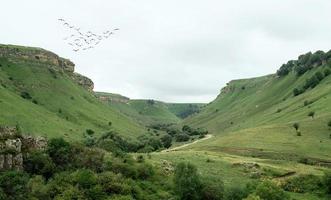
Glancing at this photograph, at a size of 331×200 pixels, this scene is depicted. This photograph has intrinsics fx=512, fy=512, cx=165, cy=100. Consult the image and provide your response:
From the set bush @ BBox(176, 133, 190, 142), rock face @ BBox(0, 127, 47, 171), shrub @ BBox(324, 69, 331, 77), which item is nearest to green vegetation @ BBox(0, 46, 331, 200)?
rock face @ BBox(0, 127, 47, 171)

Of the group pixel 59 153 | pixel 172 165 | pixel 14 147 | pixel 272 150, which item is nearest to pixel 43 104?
pixel 272 150

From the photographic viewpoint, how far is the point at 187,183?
71.6 metres

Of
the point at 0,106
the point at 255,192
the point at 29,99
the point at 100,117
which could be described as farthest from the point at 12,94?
the point at 255,192

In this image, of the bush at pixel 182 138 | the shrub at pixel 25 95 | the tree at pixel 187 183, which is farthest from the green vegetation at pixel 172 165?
Result: the bush at pixel 182 138

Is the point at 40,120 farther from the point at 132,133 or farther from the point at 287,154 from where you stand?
the point at 287,154

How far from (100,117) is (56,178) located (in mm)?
108685

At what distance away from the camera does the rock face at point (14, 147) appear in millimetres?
72375

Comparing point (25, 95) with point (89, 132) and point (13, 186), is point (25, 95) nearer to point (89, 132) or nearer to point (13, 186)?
point (89, 132)

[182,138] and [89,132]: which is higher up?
[89,132]

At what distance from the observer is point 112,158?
81.6 m

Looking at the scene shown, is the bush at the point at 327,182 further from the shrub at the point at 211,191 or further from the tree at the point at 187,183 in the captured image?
the tree at the point at 187,183

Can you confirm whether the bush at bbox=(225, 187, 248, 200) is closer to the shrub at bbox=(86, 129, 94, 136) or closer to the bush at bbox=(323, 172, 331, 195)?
the bush at bbox=(323, 172, 331, 195)

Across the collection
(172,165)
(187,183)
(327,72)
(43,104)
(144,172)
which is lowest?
(187,183)

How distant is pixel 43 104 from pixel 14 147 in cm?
9263
